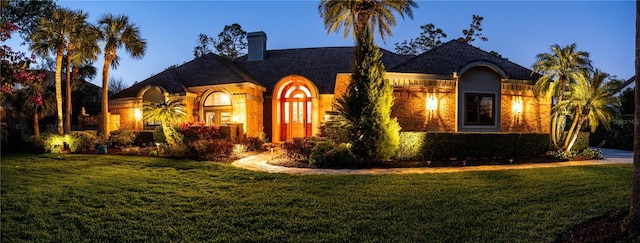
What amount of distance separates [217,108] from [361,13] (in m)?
9.72

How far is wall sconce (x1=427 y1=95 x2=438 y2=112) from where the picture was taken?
14531 mm

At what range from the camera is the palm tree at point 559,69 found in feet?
42.8

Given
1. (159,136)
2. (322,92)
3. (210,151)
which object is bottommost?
(210,151)

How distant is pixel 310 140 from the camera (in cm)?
1259

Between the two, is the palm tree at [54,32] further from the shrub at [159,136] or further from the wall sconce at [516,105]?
the wall sconce at [516,105]

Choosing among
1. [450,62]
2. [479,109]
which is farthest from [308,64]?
[479,109]

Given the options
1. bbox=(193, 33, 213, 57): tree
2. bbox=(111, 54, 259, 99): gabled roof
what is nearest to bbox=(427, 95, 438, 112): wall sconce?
bbox=(111, 54, 259, 99): gabled roof

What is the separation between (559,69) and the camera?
43.4ft

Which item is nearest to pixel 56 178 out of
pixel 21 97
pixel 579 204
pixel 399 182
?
pixel 399 182

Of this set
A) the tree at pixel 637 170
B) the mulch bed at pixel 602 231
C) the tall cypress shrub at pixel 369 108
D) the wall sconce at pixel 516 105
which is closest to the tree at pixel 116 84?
the tall cypress shrub at pixel 369 108

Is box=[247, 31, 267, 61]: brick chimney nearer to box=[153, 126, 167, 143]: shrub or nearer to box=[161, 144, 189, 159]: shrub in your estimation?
box=[153, 126, 167, 143]: shrub

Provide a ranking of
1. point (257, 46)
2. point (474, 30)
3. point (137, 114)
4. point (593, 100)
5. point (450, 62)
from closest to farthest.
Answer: point (593, 100) → point (450, 62) → point (137, 114) → point (257, 46) → point (474, 30)

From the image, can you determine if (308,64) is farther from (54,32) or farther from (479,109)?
(54,32)

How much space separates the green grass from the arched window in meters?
9.53
